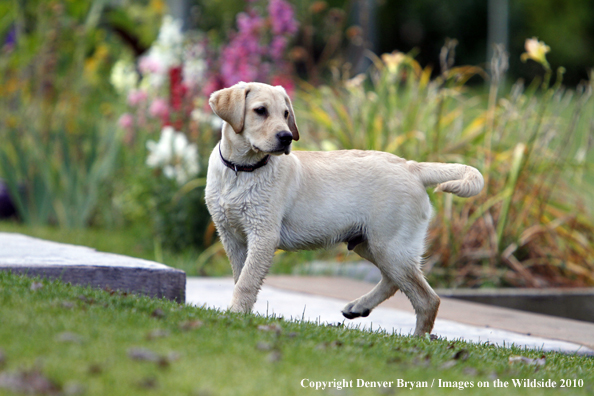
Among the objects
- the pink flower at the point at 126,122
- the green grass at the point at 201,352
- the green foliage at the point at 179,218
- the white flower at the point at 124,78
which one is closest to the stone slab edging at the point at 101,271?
the green grass at the point at 201,352

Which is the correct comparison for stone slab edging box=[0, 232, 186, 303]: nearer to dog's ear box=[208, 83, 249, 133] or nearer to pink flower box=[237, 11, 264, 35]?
dog's ear box=[208, 83, 249, 133]

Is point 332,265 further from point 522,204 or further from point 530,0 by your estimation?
point 530,0

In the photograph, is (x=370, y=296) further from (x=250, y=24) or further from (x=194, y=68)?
(x=194, y=68)

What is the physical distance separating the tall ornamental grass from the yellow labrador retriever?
2.50 metres

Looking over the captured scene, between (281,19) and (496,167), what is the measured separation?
3.26 m

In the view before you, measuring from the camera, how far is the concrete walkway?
4.52 metres

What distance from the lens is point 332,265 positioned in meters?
7.22

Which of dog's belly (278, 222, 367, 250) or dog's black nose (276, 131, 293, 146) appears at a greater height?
dog's black nose (276, 131, 293, 146)

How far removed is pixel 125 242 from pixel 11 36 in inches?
246

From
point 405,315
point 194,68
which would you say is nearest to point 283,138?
point 405,315

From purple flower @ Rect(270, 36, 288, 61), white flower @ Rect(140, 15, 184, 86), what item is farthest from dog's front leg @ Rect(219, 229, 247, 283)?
white flower @ Rect(140, 15, 184, 86)

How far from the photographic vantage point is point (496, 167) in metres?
7.34

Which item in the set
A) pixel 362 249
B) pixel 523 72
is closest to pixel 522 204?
pixel 362 249

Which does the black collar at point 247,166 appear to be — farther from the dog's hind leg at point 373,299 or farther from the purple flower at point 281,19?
the purple flower at point 281,19
